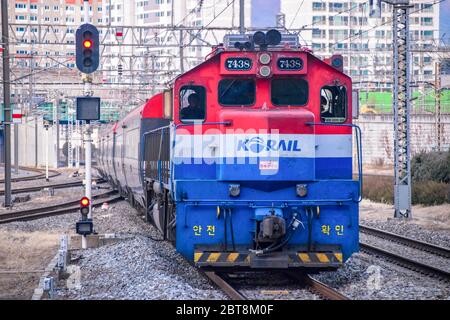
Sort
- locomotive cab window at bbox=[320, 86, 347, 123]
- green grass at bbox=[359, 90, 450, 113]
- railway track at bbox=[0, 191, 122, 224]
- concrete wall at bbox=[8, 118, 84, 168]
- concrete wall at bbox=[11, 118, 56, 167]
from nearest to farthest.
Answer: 1. locomotive cab window at bbox=[320, 86, 347, 123]
2. railway track at bbox=[0, 191, 122, 224]
3. concrete wall at bbox=[8, 118, 84, 168]
4. concrete wall at bbox=[11, 118, 56, 167]
5. green grass at bbox=[359, 90, 450, 113]

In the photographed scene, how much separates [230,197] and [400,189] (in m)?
12.0

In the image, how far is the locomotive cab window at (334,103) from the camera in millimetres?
10289

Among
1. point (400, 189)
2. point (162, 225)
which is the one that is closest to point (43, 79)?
point (400, 189)

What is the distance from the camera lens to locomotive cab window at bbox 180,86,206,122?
10.2 metres

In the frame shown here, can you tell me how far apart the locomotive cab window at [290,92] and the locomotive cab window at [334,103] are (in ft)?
0.87

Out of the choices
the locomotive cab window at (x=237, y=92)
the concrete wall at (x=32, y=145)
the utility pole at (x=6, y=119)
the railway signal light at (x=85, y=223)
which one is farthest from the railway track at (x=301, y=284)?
the concrete wall at (x=32, y=145)

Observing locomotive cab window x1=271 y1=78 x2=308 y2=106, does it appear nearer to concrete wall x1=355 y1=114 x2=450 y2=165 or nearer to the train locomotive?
the train locomotive

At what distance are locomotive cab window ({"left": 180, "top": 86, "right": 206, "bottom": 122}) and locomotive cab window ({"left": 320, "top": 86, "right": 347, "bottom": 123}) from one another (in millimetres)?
1647

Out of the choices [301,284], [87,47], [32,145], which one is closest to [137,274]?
[301,284]

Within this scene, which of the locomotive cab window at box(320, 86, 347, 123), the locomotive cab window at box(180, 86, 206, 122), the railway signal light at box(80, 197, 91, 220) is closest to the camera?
the locomotive cab window at box(180, 86, 206, 122)

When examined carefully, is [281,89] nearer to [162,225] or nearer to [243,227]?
[243,227]

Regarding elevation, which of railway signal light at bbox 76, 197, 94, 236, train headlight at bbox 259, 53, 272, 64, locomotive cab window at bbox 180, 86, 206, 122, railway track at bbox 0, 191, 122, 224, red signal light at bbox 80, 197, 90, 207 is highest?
train headlight at bbox 259, 53, 272, 64

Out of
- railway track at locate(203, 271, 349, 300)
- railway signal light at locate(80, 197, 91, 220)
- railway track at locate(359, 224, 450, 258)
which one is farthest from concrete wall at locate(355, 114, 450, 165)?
railway track at locate(203, 271, 349, 300)

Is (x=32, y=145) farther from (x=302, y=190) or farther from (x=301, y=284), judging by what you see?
(x=302, y=190)
